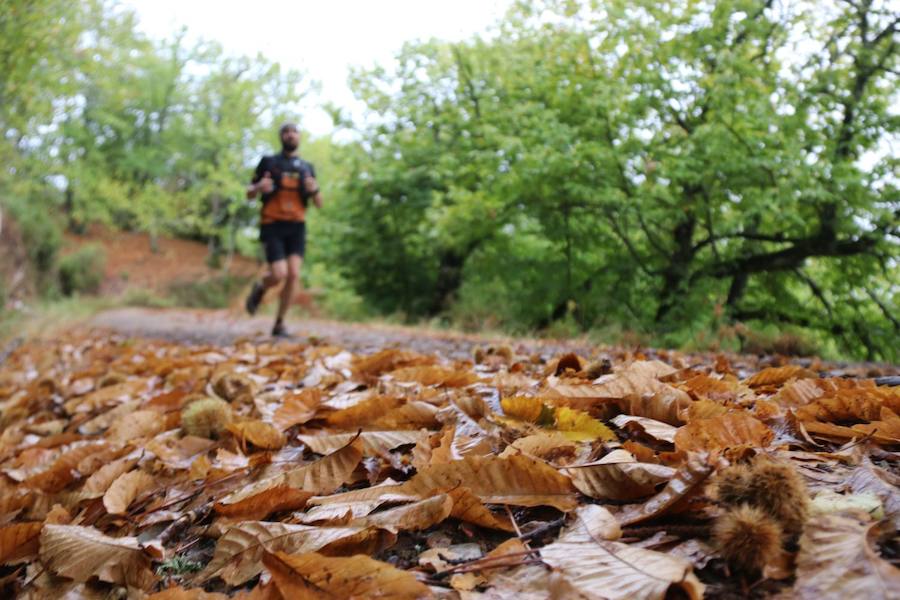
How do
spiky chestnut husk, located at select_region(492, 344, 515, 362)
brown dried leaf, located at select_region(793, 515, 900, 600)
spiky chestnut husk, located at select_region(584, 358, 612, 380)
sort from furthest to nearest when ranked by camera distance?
spiky chestnut husk, located at select_region(492, 344, 515, 362), spiky chestnut husk, located at select_region(584, 358, 612, 380), brown dried leaf, located at select_region(793, 515, 900, 600)

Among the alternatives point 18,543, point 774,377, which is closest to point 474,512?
point 18,543

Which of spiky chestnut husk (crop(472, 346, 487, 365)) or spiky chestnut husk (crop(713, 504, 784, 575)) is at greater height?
spiky chestnut husk (crop(713, 504, 784, 575))

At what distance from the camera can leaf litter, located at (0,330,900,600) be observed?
0.75m

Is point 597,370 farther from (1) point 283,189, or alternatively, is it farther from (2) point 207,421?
(1) point 283,189

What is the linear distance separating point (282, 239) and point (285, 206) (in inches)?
14.0

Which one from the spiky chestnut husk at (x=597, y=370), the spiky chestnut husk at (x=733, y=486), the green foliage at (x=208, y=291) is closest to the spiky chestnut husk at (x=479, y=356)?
the spiky chestnut husk at (x=597, y=370)

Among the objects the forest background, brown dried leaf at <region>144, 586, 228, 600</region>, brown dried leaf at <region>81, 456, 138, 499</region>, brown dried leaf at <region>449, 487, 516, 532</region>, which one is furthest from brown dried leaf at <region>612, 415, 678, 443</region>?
the forest background

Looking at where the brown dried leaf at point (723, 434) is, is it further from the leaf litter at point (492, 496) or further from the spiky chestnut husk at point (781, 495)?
the spiky chestnut husk at point (781, 495)

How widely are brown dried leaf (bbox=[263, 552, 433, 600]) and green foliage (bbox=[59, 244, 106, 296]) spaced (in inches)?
894

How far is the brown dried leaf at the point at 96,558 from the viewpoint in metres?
1.05

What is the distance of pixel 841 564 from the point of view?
676mm

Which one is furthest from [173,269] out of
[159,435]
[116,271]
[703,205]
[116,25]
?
[159,435]

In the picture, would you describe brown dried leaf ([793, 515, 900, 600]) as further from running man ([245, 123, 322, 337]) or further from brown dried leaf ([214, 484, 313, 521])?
running man ([245, 123, 322, 337])

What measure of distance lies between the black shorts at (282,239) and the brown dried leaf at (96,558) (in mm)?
5053
